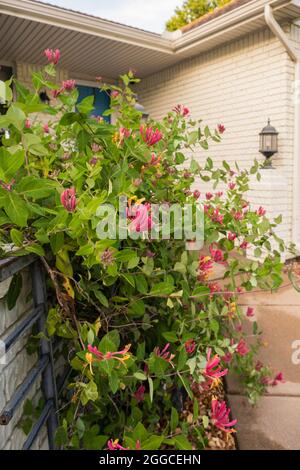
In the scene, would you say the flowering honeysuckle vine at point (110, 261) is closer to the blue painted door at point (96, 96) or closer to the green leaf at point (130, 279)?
the green leaf at point (130, 279)

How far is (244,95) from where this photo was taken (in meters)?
5.86

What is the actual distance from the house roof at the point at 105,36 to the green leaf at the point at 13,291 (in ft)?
16.6

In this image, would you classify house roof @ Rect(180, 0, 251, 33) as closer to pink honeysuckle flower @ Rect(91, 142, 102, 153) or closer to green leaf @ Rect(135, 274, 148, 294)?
pink honeysuckle flower @ Rect(91, 142, 102, 153)

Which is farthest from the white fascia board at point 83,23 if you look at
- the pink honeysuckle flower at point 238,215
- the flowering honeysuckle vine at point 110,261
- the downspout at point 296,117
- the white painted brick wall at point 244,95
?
the pink honeysuckle flower at point 238,215

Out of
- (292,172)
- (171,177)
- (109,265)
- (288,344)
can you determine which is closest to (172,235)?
(171,177)

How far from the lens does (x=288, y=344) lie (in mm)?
2773

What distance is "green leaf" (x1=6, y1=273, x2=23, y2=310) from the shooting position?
3.66ft

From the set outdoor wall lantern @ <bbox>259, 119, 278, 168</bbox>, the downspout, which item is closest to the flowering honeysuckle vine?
outdoor wall lantern @ <bbox>259, 119, 278, 168</bbox>

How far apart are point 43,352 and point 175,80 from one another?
6.91 metres

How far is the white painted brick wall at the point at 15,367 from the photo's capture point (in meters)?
1.10

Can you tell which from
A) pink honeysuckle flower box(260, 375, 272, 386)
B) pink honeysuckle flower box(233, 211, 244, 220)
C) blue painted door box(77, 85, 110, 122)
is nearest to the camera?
pink honeysuckle flower box(233, 211, 244, 220)

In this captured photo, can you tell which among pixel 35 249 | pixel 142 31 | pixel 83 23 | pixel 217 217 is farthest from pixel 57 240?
pixel 142 31

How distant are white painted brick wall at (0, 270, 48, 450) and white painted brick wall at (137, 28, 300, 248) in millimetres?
4612
